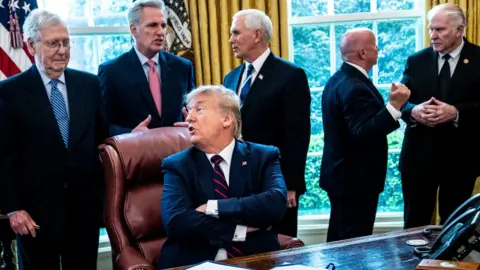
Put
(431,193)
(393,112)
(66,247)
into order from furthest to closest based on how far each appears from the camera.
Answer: (431,193) < (393,112) < (66,247)

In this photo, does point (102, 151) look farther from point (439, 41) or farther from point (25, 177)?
point (439, 41)

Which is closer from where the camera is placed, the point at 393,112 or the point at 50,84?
the point at 50,84

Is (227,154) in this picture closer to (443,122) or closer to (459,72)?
(443,122)

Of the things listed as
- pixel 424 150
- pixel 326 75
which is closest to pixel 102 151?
pixel 424 150

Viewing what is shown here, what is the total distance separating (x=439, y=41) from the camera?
3549mm

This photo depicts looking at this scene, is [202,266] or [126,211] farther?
[126,211]

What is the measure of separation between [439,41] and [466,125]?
1.63ft

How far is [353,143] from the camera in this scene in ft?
11.0

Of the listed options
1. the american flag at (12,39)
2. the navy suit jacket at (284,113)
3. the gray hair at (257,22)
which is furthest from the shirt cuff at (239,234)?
the american flag at (12,39)

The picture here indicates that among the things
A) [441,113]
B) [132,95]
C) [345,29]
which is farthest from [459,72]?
[132,95]

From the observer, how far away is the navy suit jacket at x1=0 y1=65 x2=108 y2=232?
2.60 metres

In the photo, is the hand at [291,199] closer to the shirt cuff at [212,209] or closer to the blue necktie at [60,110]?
the shirt cuff at [212,209]

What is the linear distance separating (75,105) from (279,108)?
108 centimetres

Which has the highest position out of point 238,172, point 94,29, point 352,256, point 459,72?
point 94,29
